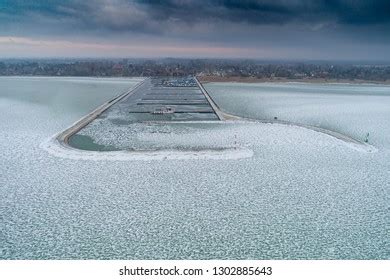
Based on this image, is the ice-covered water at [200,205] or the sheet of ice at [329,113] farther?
the sheet of ice at [329,113]

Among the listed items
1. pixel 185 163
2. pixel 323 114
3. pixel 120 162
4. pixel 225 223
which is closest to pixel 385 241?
pixel 225 223

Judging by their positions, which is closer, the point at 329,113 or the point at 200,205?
the point at 200,205

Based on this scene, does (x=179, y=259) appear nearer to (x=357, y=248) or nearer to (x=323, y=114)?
(x=357, y=248)

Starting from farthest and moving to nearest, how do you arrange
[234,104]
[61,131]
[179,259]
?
[234,104] → [61,131] → [179,259]

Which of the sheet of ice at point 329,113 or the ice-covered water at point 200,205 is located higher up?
the sheet of ice at point 329,113

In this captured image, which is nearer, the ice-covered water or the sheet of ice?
the ice-covered water

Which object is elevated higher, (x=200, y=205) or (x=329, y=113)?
(x=329, y=113)

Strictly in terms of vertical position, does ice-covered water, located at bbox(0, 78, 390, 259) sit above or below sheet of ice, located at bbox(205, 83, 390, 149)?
below

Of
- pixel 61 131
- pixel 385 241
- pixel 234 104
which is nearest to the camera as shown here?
pixel 385 241
